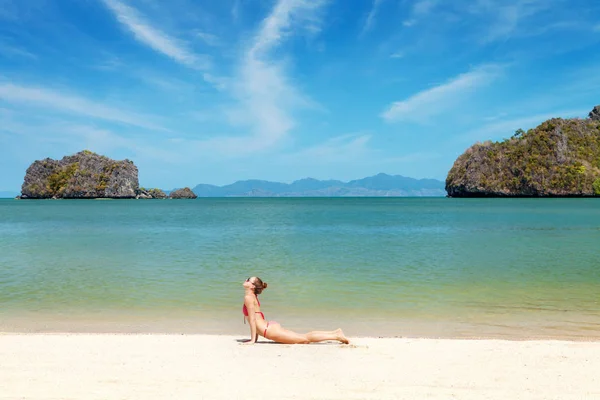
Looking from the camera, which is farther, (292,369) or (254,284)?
(254,284)

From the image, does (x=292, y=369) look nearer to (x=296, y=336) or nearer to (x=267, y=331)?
(x=296, y=336)

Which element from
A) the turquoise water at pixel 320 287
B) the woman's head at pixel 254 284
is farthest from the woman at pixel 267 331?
the turquoise water at pixel 320 287

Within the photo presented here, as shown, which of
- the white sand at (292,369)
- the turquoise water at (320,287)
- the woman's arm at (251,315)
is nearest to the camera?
the white sand at (292,369)

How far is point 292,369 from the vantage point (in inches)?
342

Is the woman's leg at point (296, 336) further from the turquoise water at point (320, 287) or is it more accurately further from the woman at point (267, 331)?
the turquoise water at point (320, 287)

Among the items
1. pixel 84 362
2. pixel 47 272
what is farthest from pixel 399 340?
pixel 47 272

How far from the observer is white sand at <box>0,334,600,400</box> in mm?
7430

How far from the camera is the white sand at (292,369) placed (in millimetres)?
7430

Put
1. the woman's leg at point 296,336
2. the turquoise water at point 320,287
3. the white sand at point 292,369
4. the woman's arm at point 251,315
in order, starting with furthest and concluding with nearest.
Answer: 1. the turquoise water at point 320,287
2. the woman's arm at point 251,315
3. the woman's leg at point 296,336
4. the white sand at point 292,369

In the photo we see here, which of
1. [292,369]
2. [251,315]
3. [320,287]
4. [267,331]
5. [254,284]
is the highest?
[254,284]

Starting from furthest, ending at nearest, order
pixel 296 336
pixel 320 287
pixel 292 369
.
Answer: pixel 320 287
pixel 296 336
pixel 292 369

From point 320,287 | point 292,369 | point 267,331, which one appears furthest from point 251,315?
point 320,287

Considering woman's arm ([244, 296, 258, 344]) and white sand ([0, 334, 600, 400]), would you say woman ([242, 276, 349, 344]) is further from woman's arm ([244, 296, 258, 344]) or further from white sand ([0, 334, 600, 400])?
white sand ([0, 334, 600, 400])

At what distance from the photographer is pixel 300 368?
28.7 ft
